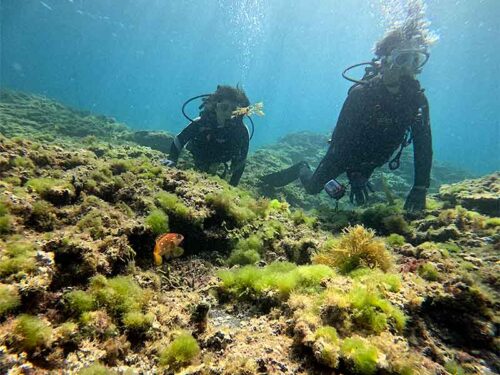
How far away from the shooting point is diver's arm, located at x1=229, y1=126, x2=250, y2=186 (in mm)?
10055

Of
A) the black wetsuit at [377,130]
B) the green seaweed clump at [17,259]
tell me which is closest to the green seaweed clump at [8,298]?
the green seaweed clump at [17,259]

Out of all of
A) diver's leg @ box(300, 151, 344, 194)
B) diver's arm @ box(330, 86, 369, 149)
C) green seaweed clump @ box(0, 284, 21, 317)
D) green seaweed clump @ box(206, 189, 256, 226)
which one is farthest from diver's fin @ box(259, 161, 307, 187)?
green seaweed clump @ box(0, 284, 21, 317)

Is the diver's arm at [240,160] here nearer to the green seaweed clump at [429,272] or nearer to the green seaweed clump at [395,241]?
the green seaweed clump at [395,241]

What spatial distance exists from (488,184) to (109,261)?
10007mm

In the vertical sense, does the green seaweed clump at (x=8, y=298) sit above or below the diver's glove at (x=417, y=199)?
below

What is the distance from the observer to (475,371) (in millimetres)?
2469

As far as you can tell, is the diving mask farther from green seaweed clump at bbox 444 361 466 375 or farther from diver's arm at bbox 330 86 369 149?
green seaweed clump at bbox 444 361 466 375

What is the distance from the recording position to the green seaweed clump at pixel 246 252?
4.35 m

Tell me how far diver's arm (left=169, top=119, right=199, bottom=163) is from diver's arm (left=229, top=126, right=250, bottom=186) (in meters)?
1.59

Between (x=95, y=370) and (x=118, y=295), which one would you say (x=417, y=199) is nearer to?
(x=118, y=295)

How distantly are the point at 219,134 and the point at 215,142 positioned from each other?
0.31 m

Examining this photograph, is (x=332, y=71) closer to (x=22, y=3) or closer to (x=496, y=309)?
(x=22, y=3)

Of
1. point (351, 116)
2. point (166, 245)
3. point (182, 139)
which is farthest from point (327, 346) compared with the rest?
point (182, 139)

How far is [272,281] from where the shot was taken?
3.31 metres
